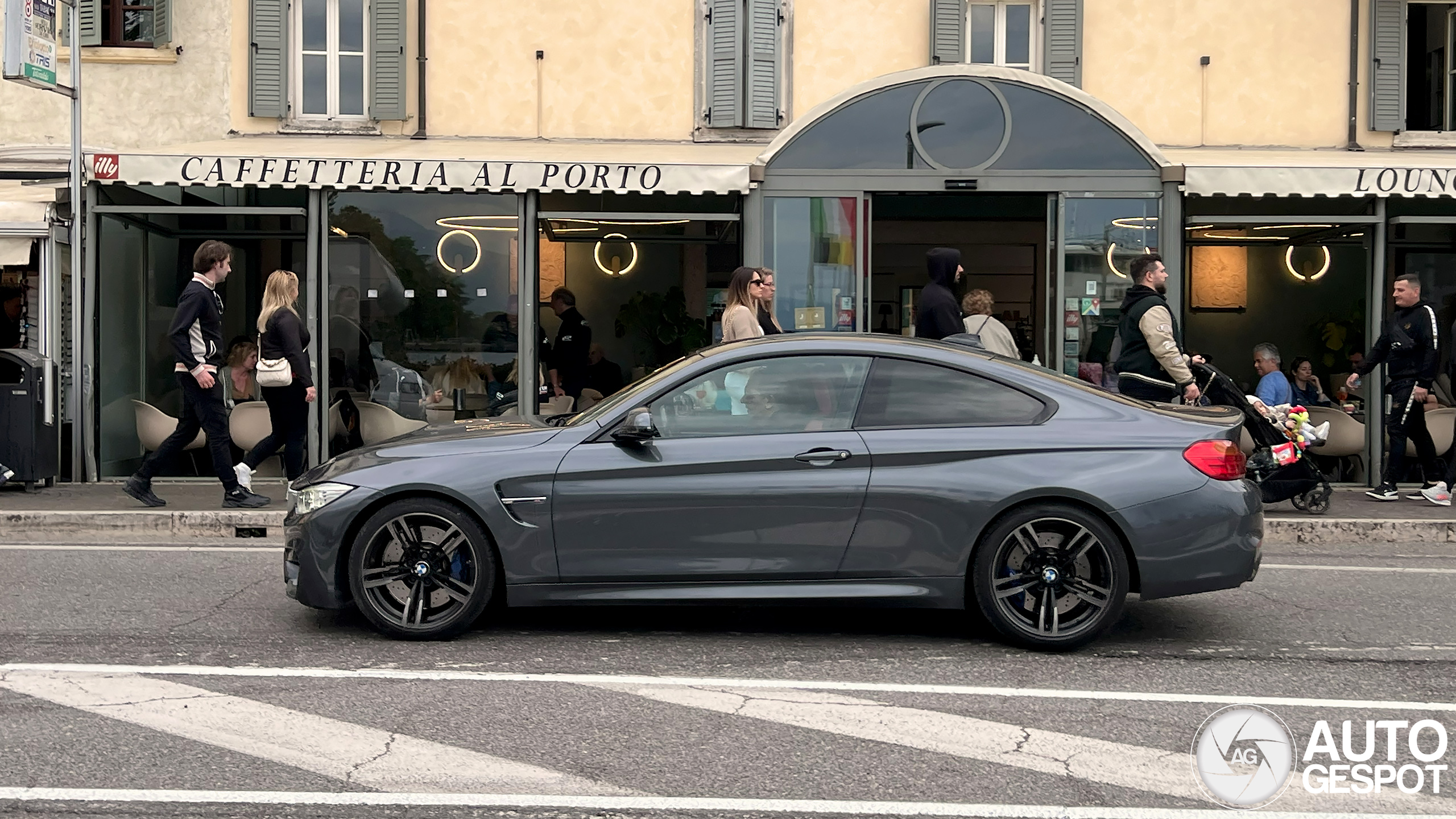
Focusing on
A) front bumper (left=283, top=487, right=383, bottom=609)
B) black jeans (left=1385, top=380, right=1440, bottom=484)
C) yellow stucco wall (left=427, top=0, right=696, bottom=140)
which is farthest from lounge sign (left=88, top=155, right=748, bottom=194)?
front bumper (left=283, top=487, right=383, bottom=609)

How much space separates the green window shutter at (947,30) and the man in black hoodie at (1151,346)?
18.4ft

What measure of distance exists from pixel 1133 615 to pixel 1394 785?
8.53 feet

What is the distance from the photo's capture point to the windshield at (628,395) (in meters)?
6.44

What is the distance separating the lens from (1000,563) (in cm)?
625

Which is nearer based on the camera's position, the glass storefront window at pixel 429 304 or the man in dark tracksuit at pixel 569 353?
the glass storefront window at pixel 429 304

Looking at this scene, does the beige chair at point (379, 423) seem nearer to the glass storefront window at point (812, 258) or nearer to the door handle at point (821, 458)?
the glass storefront window at point (812, 258)

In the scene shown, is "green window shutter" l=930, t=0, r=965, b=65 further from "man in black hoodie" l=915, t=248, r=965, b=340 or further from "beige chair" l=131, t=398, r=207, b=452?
"beige chair" l=131, t=398, r=207, b=452

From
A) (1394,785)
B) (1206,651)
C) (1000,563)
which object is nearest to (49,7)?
(1000,563)

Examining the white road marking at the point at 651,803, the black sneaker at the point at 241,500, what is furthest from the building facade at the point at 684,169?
the white road marking at the point at 651,803

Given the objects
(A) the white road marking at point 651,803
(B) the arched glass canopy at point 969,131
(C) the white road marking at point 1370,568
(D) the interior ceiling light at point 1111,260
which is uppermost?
(B) the arched glass canopy at point 969,131

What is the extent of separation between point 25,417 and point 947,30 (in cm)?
968

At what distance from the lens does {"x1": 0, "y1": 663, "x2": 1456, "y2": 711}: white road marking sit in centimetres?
545

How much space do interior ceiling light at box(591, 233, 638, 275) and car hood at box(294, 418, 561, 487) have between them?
325 inches

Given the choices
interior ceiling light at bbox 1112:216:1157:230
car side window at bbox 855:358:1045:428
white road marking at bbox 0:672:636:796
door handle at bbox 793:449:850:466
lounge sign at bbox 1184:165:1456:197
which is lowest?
white road marking at bbox 0:672:636:796
